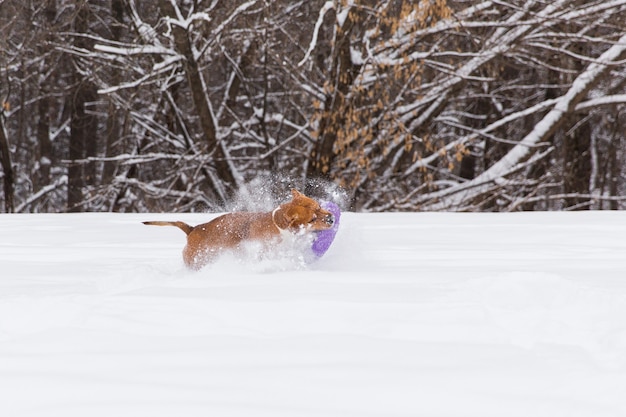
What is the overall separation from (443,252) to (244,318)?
1.77 m

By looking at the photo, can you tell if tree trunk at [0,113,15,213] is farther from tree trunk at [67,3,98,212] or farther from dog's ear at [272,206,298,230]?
dog's ear at [272,206,298,230]

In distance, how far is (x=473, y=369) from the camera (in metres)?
1.75

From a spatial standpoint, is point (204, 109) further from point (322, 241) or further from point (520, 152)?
point (322, 241)

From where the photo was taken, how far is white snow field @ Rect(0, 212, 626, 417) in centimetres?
157

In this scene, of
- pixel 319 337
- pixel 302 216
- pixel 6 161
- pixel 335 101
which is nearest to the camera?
pixel 319 337

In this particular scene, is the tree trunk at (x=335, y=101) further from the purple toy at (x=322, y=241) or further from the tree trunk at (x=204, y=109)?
the purple toy at (x=322, y=241)

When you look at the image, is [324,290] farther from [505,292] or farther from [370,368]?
[370,368]

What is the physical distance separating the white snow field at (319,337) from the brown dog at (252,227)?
0.09 meters

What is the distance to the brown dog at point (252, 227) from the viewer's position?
320 centimetres

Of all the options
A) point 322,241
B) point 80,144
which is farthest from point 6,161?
point 322,241

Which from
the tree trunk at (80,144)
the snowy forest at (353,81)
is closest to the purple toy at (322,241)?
the snowy forest at (353,81)

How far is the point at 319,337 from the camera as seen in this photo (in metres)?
2.02

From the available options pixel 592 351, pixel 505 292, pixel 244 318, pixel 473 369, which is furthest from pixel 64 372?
pixel 505 292

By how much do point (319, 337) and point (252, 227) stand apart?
1.35 metres
